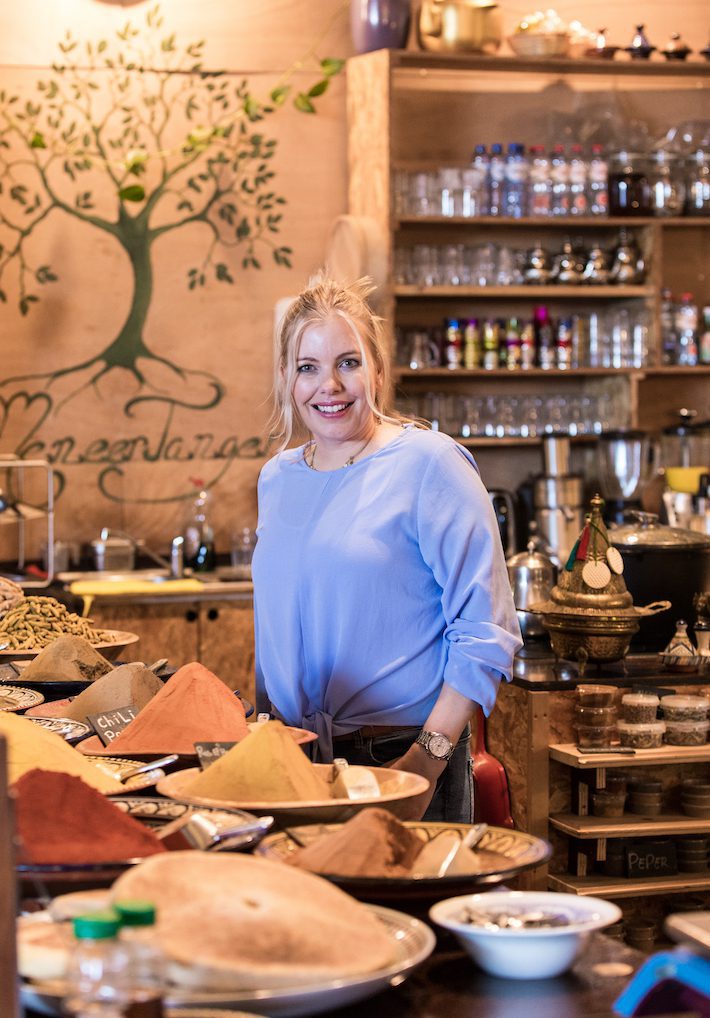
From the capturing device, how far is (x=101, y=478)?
19.2ft

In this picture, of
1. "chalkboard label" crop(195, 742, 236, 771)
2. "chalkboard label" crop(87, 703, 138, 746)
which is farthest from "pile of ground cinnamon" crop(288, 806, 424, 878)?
"chalkboard label" crop(87, 703, 138, 746)

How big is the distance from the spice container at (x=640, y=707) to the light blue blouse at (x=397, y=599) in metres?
1.17

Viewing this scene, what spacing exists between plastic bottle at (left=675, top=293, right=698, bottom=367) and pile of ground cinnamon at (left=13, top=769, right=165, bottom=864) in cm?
491

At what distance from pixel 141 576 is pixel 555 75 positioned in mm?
2837

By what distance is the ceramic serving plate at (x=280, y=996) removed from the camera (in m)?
1.07

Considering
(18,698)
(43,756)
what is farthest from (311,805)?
(18,698)

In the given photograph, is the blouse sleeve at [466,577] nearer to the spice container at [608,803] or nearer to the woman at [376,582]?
the woman at [376,582]

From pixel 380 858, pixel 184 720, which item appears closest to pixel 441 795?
pixel 184 720

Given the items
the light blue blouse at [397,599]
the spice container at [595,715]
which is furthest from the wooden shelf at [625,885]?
the light blue blouse at [397,599]

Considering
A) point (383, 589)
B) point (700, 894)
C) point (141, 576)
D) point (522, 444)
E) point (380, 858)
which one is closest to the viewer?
point (380, 858)

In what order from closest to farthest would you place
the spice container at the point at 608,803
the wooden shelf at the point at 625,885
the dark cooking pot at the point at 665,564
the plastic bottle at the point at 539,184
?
1. the wooden shelf at the point at 625,885
2. the spice container at the point at 608,803
3. the dark cooking pot at the point at 665,564
4. the plastic bottle at the point at 539,184

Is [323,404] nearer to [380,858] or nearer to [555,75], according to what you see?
[380,858]

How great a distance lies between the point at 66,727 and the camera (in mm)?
2062

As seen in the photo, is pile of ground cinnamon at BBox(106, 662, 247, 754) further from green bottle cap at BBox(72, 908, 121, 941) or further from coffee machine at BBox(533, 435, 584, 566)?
coffee machine at BBox(533, 435, 584, 566)
